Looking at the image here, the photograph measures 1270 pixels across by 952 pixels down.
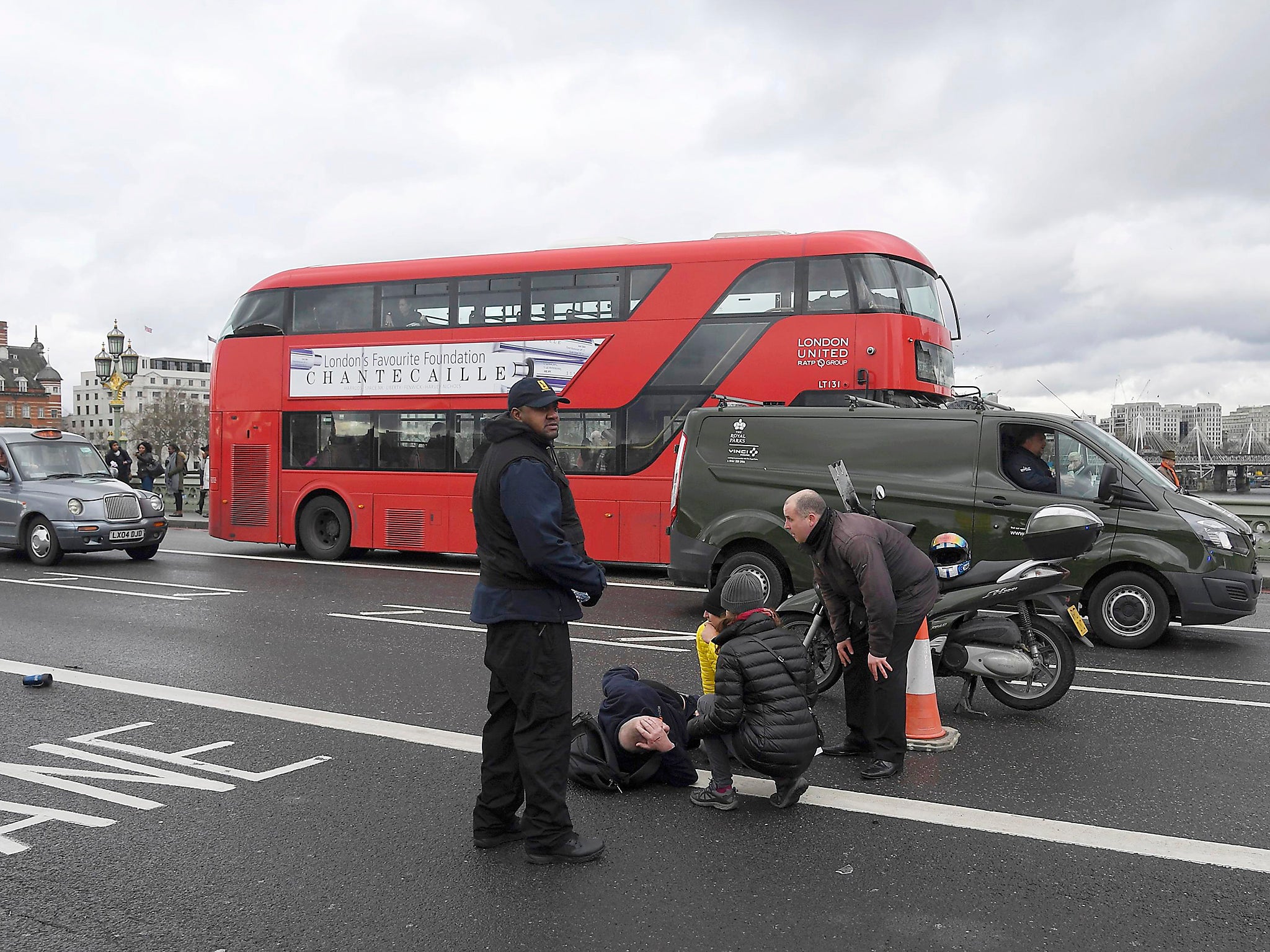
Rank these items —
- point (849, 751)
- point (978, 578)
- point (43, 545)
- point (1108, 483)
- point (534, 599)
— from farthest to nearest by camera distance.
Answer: point (43, 545), point (1108, 483), point (978, 578), point (849, 751), point (534, 599)

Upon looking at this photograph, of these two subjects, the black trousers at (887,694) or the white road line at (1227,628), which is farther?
the white road line at (1227,628)

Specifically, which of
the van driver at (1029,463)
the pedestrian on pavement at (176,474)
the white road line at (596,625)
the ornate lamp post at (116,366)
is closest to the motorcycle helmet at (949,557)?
the van driver at (1029,463)

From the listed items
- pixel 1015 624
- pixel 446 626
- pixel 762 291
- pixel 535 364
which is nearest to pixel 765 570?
pixel 446 626

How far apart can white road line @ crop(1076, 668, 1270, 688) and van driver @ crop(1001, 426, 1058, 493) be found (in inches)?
73.5

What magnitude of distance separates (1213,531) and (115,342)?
28861 mm

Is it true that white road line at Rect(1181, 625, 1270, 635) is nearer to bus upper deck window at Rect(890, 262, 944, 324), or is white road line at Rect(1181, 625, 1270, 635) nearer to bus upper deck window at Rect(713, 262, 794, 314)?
bus upper deck window at Rect(890, 262, 944, 324)

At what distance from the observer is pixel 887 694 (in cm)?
529

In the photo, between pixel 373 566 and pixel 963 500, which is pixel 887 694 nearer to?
pixel 963 500

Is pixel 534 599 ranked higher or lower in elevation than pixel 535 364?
lower

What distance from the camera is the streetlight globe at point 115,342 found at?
29.6 meters

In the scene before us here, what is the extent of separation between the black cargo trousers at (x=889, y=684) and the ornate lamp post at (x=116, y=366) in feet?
89.3

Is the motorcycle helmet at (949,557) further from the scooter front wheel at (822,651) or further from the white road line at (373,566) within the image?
the white road line at (373,566)

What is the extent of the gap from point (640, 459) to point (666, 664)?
596cm

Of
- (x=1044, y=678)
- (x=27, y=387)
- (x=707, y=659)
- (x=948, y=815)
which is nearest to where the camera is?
(x=948, y=815)
